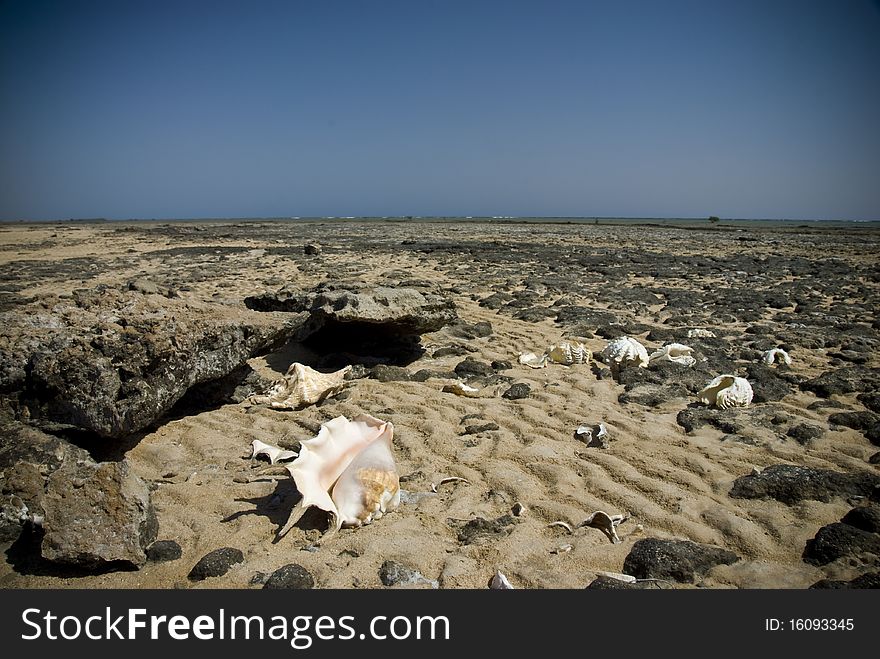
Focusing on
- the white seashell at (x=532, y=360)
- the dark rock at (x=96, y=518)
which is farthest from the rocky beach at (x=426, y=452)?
the white seashell at (x=532, y=360)

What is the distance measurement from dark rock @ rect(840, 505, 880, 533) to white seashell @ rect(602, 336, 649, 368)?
2.91 metres

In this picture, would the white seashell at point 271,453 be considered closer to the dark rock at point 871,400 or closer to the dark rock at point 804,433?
the dark rock at point 804,433

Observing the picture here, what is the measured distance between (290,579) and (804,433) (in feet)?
13.3

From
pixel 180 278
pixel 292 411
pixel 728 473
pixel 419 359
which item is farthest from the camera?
pixel 180 278

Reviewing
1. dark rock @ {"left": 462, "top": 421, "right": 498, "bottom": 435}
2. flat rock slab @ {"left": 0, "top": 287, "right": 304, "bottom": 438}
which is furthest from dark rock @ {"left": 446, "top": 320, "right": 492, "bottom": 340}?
flat rock slab @ {"left": 0, "top": 287, "right": 304, "bottom": 438}

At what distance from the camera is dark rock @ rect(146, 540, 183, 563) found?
104 inches

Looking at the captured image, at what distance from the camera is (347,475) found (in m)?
3.10

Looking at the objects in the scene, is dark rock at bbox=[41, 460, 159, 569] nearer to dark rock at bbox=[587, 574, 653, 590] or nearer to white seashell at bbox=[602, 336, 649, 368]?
dark rock at bbox=[587, 574, 653, 590]

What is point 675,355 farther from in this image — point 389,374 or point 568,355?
point 389,374

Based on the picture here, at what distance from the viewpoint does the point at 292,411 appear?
469 centimetres

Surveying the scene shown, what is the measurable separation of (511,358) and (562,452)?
2553mm
